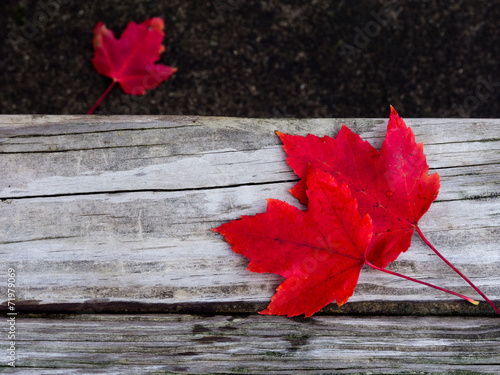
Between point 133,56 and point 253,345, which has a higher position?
point 133,56

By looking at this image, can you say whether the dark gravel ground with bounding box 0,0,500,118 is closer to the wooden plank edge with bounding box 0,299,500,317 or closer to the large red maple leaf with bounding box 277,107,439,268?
the large red maple leaf with bounding box 277,107,439,268

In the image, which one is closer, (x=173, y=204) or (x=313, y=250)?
(x=313, y=250)

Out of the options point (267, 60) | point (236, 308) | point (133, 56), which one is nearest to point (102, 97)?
point (133, 56)

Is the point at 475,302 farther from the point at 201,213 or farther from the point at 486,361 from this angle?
the point at 201,213

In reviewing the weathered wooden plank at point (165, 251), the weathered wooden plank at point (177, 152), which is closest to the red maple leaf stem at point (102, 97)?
the weathered wooden plank at point (177, 152)

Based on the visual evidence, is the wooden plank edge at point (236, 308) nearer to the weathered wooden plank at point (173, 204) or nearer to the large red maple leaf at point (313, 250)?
the weathered wooden plank at point (173, 204)

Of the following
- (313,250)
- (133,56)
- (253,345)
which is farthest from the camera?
(133,56)

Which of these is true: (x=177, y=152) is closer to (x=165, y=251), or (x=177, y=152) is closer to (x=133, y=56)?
(x=165, y=251)

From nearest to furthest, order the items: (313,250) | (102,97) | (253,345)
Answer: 1. (313,250)
2. (253,345)
3. (102,97)
